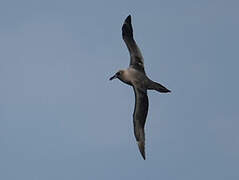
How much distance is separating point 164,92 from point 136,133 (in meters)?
2.71

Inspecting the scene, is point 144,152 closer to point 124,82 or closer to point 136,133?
point 136,133

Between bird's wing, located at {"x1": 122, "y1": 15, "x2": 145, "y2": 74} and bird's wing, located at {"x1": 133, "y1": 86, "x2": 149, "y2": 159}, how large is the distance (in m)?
2.05

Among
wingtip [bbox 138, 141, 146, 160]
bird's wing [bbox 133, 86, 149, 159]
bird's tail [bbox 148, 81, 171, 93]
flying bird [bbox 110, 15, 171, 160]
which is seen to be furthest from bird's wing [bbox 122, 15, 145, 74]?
wingtip [bbox 138, 141, 146, 160]

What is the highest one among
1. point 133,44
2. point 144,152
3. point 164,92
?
point 133,44

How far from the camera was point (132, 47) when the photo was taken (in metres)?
49.9

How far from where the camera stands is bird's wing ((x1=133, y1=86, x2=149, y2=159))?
1854 inches

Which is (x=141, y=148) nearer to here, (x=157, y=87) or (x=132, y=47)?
(x=157, y=87)

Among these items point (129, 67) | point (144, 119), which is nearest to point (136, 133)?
point (144, 119)

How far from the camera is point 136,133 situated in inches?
1860

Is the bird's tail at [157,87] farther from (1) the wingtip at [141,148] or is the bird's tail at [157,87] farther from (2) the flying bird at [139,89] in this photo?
(1) the wingtip at [141,148]

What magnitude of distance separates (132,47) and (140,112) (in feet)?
15.1

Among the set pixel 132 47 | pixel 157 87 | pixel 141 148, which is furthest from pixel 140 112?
pixel 132 47

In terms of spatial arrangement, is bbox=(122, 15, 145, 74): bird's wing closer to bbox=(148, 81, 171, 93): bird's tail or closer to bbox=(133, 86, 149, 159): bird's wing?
bbox=(148, 81, 171, 93): bird's tail

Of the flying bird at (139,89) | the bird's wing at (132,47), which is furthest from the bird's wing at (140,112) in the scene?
the bird's wing at (132,47)
